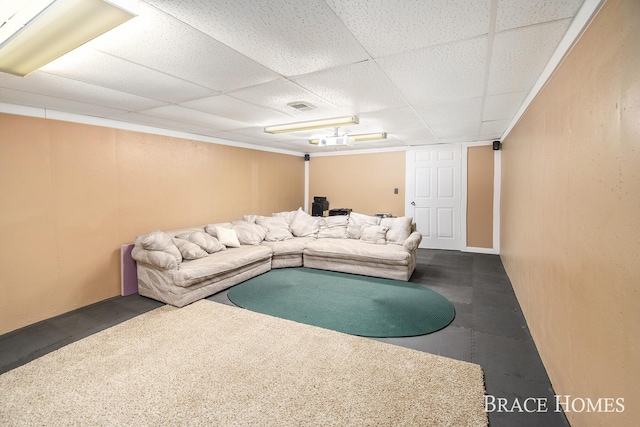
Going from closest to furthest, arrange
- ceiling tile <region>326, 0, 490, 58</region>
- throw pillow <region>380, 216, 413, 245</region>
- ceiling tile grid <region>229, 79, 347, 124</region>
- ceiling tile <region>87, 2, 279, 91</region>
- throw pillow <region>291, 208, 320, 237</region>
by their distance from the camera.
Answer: ceiling tile <region>326, 0, 490, 58</region> < ceiling tile <region>87, 2, 279, 91</region> < ceiling tile grid <region>229, 79, 347, 124</region> < throw pillow <region>380, 216, 413, 245</region> < throw pillow <region>291, 208, 320, 237</region>

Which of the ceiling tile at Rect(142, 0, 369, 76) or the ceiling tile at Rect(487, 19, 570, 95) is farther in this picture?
the ceiling tile at Rect(487, 19, 570, 95)

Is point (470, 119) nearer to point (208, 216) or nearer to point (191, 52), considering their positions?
point (191, 52)

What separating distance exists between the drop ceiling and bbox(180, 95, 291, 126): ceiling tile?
0.02m

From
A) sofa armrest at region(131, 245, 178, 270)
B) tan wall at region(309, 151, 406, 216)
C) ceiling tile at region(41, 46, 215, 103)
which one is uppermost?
ceiling tile at region(41, 46, 215, 103)

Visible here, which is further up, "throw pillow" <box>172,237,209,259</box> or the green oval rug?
"throw pillow" <box>172,237,209,259</box>

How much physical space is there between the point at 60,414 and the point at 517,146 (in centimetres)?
513

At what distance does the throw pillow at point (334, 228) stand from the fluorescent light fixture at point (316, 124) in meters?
2.24

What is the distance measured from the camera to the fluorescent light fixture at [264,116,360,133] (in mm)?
3807

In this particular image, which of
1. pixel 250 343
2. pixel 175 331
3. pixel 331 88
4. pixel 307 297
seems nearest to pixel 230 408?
pixel 250 343

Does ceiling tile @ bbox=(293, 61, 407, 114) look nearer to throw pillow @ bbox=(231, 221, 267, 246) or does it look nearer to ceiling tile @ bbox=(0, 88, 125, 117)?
ceiling tile @ bbox=(0, 88, 125, 117)

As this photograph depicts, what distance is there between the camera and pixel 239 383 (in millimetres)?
2117

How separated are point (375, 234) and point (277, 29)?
3930mm

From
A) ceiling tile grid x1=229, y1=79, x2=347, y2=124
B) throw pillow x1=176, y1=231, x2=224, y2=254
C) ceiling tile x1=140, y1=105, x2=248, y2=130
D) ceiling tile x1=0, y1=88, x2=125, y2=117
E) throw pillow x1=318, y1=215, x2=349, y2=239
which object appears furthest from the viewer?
throw pillow x1=318, y1=215, x2=349, y2=239

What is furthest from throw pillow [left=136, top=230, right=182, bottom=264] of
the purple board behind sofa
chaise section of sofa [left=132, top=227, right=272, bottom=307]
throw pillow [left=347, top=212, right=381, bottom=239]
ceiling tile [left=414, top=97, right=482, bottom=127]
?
ceiling tile [left=414, top=97, right=482, bottom=127]
